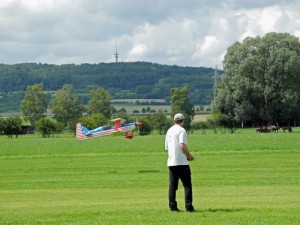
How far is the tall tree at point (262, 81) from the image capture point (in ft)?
305

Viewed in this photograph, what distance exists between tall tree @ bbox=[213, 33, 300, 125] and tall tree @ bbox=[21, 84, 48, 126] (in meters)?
53.7

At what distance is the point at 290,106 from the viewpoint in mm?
92812


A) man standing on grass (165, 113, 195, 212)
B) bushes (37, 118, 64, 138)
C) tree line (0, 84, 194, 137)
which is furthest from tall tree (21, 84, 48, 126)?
man standing on grass (165, 113, 195, 212)

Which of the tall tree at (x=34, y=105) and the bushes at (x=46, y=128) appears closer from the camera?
the bushes at (x=46, y=128)

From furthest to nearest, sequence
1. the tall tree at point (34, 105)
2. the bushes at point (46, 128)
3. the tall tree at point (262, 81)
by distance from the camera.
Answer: the tall tree at point (34, 105) < the bushes at point (46, 128) < the tall tree at point (262, 81)

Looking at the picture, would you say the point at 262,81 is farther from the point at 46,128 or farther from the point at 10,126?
the point at 10,126

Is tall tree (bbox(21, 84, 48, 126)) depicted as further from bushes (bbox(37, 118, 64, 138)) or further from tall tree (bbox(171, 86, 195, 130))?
bushes (bbox(37, 118, 64, 138))

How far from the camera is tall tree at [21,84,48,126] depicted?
141 meters

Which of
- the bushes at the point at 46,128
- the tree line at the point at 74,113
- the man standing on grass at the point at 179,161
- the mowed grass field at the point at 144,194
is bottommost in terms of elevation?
the mowed grass field at the point at 144,194

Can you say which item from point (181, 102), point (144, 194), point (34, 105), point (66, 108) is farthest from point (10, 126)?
point (144, 194)

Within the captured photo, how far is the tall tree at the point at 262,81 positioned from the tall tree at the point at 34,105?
53.7 metres

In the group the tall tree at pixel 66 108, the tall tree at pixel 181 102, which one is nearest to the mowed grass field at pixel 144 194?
the tall tree at pixel 181 102

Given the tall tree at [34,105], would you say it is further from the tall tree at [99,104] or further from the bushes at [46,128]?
the bushes at [46,128]

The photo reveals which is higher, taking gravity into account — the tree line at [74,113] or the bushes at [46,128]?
the tree line at [74,113]
